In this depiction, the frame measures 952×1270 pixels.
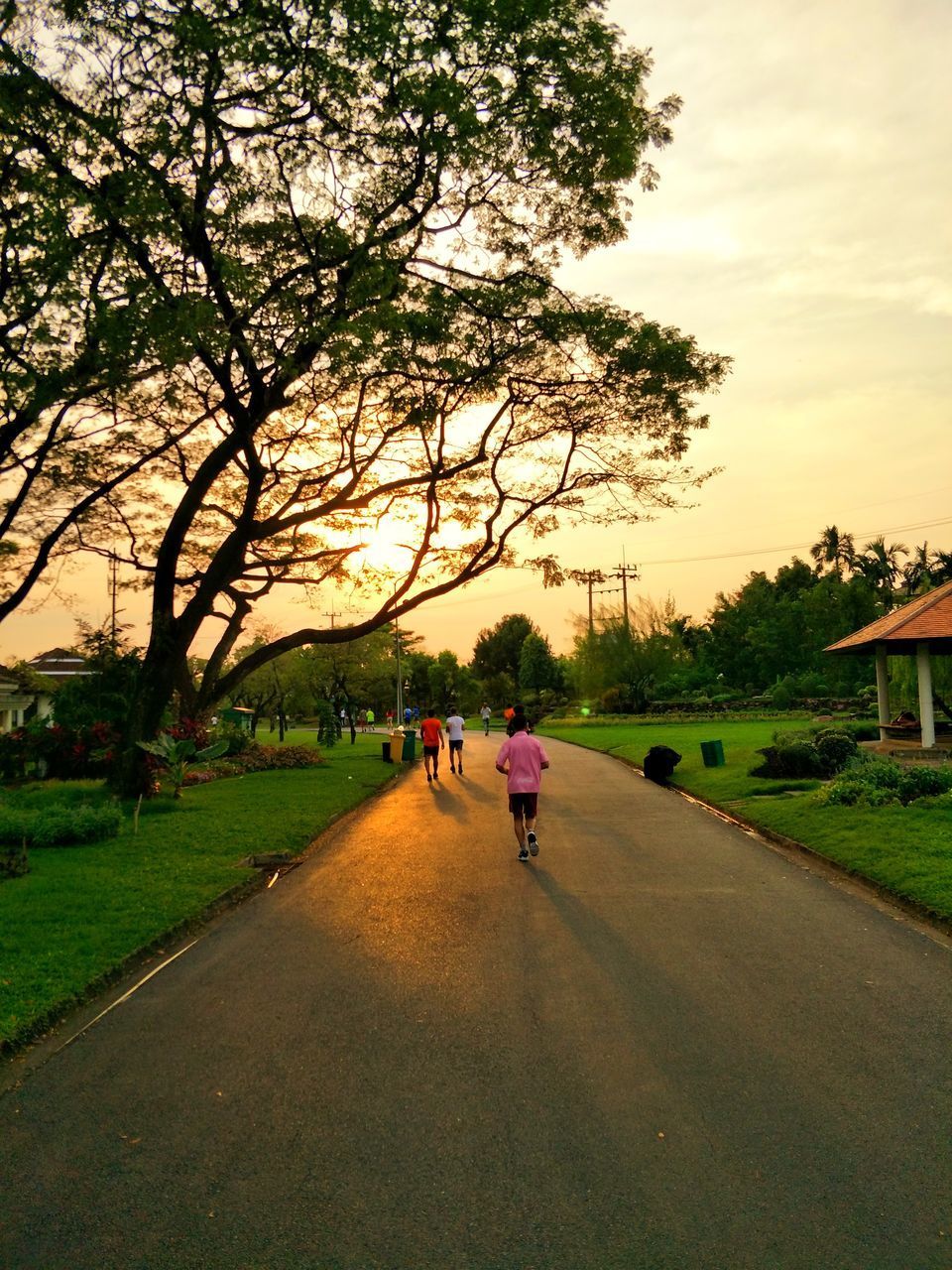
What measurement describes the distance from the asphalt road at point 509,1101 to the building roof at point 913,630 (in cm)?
1622

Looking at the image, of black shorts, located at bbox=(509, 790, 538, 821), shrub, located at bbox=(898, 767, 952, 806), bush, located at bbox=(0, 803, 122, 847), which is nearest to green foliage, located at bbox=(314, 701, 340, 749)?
bush, located at bbox=(0, 803, 122, 847)

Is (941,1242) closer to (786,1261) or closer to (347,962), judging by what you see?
(786,1261)

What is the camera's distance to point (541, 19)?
42.7ft

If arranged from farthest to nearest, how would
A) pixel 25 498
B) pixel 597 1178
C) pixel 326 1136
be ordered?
pixel 25 498 → pixel 326 1136 → pixel 597 1178

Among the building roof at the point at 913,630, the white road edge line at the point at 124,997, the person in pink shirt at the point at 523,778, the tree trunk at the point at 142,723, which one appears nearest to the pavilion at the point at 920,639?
the building roof at the point at 913,630

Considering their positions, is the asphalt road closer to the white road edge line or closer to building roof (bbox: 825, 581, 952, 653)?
the white road edge line

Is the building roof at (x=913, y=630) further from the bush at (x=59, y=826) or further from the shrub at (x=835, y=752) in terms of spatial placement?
the bush at (x=59, y=826)

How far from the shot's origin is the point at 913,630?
78.5 feet

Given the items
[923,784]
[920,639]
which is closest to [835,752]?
[923,784]

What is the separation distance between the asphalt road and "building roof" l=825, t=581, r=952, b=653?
16219mm

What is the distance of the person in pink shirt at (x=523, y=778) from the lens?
12148 millimetres

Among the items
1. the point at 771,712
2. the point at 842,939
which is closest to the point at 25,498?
the point at 842,939

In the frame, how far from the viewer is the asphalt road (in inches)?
137

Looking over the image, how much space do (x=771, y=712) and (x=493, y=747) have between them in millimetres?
18577
